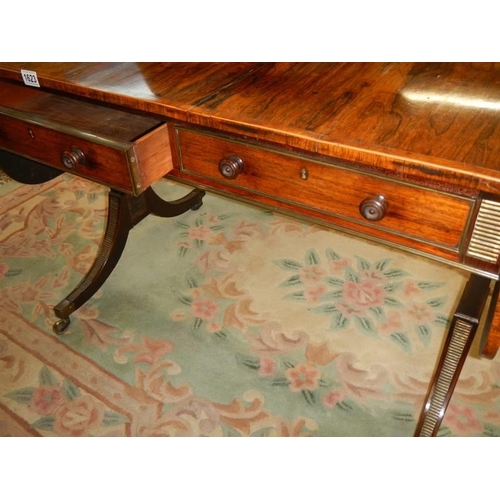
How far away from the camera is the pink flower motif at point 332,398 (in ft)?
3.98

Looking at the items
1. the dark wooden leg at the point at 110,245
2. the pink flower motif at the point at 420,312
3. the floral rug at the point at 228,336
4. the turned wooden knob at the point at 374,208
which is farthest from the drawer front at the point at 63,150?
the pink flower motif at the point at 420,312

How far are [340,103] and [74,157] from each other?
56 centimetres

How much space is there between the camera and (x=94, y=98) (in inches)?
37.8

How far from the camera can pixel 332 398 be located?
123 cm

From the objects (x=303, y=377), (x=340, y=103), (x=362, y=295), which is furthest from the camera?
(x=362, y=295)

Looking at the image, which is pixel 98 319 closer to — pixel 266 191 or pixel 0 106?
pixel 0 106

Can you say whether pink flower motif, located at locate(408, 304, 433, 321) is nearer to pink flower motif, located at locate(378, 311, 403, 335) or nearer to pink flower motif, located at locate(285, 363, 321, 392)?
pink flower motif, located at locate(378, 311, 403, 335)

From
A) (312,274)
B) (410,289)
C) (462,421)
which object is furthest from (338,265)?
(462,421)

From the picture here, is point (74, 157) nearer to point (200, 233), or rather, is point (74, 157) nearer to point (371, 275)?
point (200, 233)

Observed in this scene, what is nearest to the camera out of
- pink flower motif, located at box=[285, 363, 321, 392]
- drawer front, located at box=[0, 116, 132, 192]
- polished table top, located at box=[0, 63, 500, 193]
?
polished table top, located at box=[0, 63, 500, 193]

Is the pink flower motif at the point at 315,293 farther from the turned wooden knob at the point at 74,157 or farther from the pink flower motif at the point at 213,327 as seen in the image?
the turned wooden knob at the point at 74,157

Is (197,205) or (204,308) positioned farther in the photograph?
(197,205)

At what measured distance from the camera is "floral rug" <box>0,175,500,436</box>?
47.1 inches

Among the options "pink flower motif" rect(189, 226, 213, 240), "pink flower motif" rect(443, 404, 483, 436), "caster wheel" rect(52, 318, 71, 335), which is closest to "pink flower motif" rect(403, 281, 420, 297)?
"pink flower motif" rect(443, 404, 483, 436)
